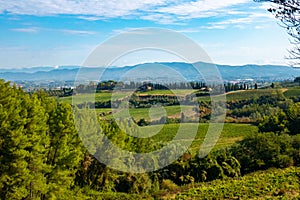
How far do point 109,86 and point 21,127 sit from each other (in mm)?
49750

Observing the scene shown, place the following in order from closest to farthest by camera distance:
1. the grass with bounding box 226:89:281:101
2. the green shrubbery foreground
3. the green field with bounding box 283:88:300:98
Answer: the green shrubbery foreground
the green field with bounding box 283:88:300:98
the grass with bounding box 226:89:281:101

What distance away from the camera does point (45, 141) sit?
18.8 meters

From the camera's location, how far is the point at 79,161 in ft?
79.9

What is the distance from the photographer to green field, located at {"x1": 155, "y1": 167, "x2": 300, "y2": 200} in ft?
77.0

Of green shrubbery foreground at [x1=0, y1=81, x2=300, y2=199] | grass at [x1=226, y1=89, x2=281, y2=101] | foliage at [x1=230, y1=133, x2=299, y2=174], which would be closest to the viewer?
green shrubbery foreground at [x1=0, y1=81, x2=300, y2=199]

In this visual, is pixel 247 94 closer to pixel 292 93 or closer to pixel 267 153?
pixel 292 93

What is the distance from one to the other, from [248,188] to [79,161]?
12523mm

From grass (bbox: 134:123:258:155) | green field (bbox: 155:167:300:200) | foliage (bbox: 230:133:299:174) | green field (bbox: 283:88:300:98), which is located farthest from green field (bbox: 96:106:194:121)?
green field (bbox: 155:167:300:200)

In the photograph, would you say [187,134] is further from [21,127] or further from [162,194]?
[21,127]

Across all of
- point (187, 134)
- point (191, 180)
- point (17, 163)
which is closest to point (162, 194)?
point (191, 180)

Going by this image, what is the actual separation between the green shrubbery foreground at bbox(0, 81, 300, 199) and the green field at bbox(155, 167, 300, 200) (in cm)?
16

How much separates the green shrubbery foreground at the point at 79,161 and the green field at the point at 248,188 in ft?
0.51

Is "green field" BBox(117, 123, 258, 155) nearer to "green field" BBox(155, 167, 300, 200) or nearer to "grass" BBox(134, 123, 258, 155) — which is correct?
"grass" BBox(134, 123, 258, 155)

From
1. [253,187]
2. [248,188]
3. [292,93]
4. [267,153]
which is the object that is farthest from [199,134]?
[292,93]
